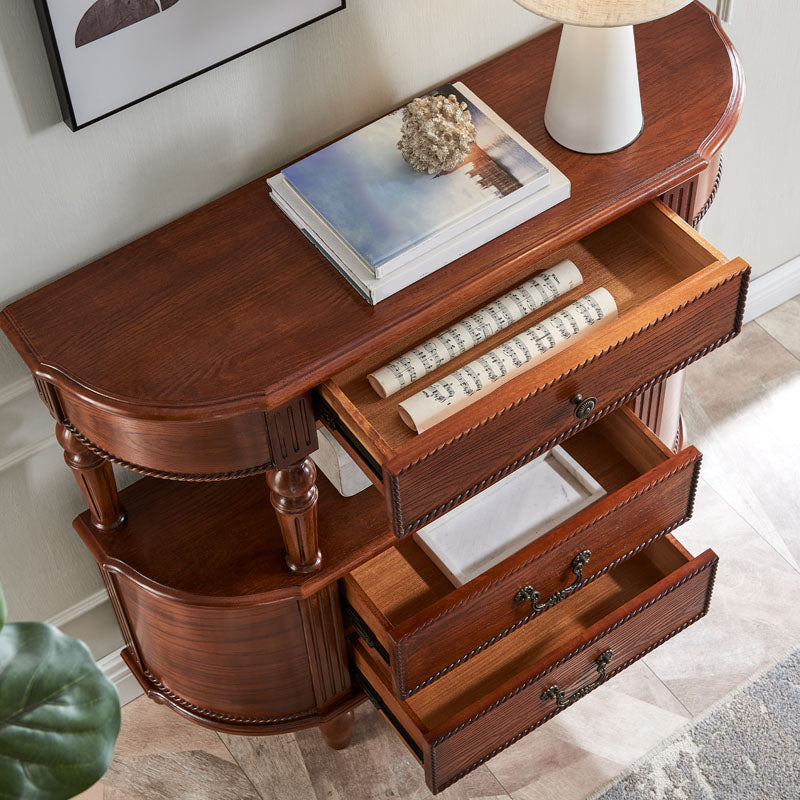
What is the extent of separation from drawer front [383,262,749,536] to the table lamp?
0.71 feet

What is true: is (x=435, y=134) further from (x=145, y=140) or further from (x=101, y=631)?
(x=101, y=631)

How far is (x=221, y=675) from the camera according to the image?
5.12 feet

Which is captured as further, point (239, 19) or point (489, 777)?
point (489, 777)

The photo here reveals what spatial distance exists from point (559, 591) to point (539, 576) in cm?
6

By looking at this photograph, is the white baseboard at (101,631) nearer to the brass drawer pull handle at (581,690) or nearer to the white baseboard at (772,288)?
the brass drawer pull handle at (581,690)

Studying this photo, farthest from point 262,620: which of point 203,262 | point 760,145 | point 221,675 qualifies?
point 760,145

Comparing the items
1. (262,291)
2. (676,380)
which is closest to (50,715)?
(262,291)

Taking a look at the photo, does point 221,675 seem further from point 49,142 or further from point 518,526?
point 49,142

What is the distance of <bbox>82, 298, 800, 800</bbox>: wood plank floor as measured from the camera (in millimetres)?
1744

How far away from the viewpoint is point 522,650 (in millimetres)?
1549

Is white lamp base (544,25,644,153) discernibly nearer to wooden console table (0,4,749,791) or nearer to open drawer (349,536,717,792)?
wooden console table (0,4,749,791)

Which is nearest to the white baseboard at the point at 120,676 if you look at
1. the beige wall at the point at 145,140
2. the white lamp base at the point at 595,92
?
the beige wall at the point at 145,140

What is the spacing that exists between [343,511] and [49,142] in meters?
0.59

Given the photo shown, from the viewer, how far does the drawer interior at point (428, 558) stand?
1.50m
